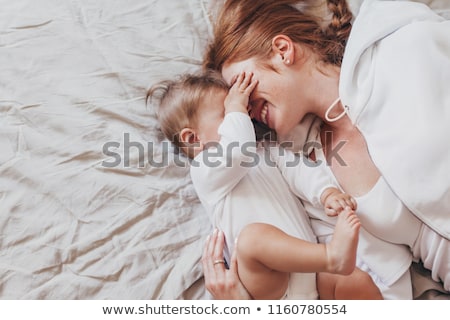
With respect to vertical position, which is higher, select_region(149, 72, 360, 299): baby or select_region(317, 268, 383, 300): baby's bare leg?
select_region(149, 72, 360, 299): baby

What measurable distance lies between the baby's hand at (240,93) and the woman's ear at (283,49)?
2.9 inches

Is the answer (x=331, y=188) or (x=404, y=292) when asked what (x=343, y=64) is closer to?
(x=331, y=188)

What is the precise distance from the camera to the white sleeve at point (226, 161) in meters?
0.99

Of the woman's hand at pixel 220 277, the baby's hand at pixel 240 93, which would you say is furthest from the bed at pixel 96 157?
the baby's hand at pixel 240 93

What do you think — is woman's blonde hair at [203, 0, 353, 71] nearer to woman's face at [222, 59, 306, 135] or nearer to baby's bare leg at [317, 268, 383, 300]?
woman's face at [222, 59, 306, 135]

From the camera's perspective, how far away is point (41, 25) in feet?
4.07

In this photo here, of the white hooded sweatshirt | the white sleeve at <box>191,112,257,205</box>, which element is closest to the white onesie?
the white sleeve at <box>191,112,257,205</box>

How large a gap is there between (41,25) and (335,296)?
893 mm

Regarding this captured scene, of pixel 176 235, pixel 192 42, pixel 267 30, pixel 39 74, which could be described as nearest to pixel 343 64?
pixel 267 30

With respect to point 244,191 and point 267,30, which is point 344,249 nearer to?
point 244,191

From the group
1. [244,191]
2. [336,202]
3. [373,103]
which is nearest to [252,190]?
[244,191]

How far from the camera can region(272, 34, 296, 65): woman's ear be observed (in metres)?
1.09

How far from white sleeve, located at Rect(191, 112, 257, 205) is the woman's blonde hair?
7.3 inches

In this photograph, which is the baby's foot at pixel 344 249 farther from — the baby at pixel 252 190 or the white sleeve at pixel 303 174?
the white sleeve at pixel 303 174
